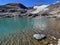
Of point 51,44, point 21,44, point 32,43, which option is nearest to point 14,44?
point 21,44

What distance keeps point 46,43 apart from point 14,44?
3.68 metres

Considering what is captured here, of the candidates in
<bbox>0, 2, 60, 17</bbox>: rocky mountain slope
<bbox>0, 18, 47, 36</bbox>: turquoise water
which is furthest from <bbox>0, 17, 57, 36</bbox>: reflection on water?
<bbox>0, 2, 60, 17</bbox>: rocky mountain slope

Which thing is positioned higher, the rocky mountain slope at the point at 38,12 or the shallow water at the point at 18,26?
the shallow water at the point at 18,26

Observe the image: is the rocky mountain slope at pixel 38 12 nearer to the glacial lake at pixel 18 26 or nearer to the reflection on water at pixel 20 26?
the reflection on water at pixel 20 26

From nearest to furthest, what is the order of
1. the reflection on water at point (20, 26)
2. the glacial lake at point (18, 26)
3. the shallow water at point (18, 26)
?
the glacial lake at point (18, 26) → the shallow water at point (18, 26) → the reflection on water at point (20, 26)

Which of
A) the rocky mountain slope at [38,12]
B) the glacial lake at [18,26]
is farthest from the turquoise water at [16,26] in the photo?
the rocky mountain slope at [38,12]

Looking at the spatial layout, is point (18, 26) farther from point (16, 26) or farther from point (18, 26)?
point (16, 26)

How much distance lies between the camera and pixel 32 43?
48.7 ft

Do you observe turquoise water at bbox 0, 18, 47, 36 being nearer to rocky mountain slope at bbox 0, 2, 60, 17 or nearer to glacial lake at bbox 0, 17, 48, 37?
glacial lake at bbox 0, 17, 48, 37

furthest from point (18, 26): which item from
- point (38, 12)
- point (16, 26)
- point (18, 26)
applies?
point (38, 12)

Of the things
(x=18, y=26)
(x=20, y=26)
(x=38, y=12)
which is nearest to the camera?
(x=20, y=26)

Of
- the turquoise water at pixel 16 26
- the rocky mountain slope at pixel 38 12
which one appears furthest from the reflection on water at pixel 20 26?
the rocky mountain slope at pixel 38 12

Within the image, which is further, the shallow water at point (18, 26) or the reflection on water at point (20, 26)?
the reflection on water at point (20, 26)

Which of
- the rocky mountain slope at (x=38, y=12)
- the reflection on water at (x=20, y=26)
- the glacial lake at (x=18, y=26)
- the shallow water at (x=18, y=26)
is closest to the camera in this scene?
the glacial lake at (x=18, y=26)
